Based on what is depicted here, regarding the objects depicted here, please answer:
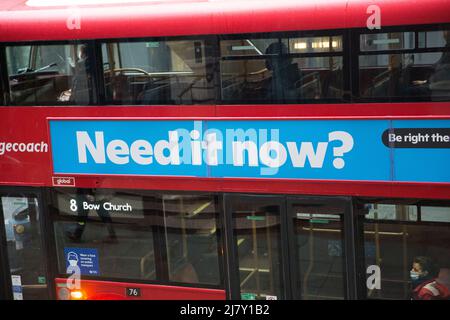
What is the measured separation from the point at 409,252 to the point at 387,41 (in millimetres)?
1891

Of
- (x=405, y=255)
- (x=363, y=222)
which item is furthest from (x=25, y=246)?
(x=405, y=255)

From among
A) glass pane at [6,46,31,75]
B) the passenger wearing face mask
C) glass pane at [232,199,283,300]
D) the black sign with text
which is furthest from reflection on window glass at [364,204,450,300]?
glass pane at [6,46,31,75]

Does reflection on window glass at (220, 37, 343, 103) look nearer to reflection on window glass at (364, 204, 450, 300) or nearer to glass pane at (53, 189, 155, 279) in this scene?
reflection on window glass at (364, 204, 450, 300)

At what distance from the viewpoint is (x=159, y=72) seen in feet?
21.5

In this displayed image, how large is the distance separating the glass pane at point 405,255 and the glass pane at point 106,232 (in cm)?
218

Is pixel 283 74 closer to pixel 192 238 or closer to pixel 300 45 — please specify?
pixel 300 45

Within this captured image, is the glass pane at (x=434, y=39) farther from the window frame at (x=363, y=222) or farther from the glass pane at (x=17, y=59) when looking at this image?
the glass pane at (x=17, y=59)

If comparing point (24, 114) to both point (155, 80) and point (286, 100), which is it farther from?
point (286, 100)

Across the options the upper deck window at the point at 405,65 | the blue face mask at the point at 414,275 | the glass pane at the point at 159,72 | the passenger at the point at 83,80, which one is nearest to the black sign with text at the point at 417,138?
the upper deck window at the point at 405,65

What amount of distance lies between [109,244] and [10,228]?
1.20 metres

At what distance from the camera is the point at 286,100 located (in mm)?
6172

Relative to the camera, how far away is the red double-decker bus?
5.88 meters

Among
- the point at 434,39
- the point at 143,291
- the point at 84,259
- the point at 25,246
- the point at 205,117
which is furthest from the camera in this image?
the point at 25,246
